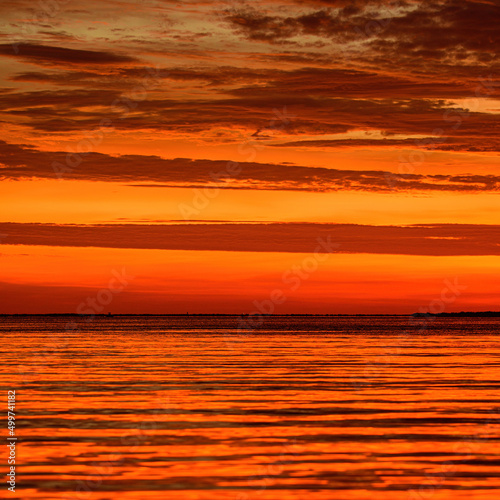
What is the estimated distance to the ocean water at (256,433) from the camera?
25219mm

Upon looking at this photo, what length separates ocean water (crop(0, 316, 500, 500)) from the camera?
25219mm

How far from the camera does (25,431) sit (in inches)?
1310

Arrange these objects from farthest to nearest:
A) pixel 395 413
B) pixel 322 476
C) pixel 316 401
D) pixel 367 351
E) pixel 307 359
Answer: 1. pixel 367 351
2. pixel 307 359
3. pixel 316 401
4. pixel 395 413
5. pixel 322 476

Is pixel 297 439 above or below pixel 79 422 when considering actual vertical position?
below

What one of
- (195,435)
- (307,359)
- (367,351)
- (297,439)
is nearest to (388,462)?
(297,439)

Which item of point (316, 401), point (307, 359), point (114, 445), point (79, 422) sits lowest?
point (114, 445)

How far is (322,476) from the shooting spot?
26.2m

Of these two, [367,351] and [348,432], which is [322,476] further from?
[367,351]

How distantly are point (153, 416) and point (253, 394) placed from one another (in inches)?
323

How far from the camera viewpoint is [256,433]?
107 feet

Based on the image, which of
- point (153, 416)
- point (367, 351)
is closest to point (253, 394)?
point (153, 416)

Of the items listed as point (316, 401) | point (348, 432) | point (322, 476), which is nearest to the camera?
point (322, 476)

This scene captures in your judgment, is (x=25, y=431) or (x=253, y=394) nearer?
(x=25, y=431)

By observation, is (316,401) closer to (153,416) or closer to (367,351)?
(153,416)
